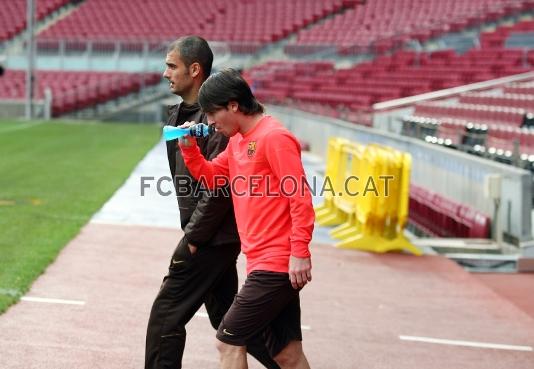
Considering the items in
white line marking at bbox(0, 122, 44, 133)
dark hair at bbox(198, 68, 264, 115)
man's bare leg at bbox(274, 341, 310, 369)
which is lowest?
white line marking at bbox(0, 122, 44, 133)

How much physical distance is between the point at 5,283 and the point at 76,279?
27.5 inches

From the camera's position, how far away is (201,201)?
5.24 meters

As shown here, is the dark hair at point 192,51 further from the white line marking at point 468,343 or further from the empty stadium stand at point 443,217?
the empty stadium stand at point 443,217

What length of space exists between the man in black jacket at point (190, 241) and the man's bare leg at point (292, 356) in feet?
0.83

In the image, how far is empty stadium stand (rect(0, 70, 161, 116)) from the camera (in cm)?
4059

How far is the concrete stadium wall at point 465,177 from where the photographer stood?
442 inches

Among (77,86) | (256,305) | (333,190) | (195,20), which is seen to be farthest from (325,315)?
(195,20)

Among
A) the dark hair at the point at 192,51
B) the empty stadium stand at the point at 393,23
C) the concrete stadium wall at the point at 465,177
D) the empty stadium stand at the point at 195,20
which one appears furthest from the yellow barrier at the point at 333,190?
the empty stadium stand at the point at 195,20

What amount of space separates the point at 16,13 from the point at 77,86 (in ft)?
36.0

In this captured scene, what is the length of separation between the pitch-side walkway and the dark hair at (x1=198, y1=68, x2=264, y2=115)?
7.78ft

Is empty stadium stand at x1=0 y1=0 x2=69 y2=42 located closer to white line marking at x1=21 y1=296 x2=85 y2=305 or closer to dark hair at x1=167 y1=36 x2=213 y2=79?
white line marking at x1=21 y1=296 x2=85 y2=305

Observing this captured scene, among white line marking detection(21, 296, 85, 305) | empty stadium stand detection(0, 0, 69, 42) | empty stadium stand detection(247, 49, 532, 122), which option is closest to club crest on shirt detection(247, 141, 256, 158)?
white line marking detection(21, 296, 85, 305)

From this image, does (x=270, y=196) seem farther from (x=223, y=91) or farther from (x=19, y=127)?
(x=19, y=127)

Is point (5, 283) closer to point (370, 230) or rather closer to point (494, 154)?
point (370, 230)
